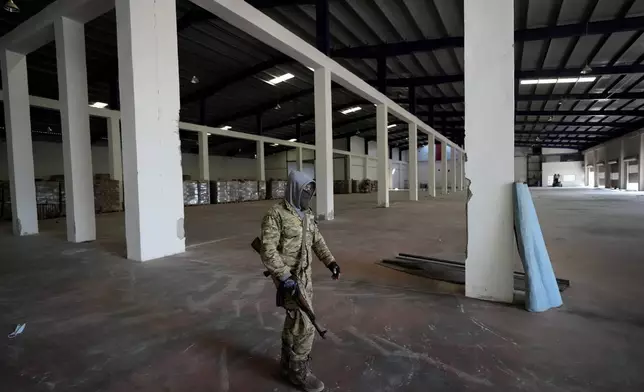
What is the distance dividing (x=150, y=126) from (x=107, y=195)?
807 centimetres

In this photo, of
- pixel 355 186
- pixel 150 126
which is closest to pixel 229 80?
pixel 150 126

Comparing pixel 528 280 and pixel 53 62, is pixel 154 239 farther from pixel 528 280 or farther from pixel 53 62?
pixel 53 62

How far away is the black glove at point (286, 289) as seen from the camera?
4.98 feet

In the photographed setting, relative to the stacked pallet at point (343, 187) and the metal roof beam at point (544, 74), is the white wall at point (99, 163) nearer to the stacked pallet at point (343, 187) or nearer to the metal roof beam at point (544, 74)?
the stacked pallet at point (343, 187)

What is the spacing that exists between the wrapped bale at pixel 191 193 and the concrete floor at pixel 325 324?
9.69 m

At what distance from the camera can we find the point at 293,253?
1.72 m

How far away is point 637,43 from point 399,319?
1268 centimetres

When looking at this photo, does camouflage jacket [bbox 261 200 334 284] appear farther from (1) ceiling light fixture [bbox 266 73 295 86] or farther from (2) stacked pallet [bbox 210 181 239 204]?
(2) stacked pallet [bbox 210 181 239 204]

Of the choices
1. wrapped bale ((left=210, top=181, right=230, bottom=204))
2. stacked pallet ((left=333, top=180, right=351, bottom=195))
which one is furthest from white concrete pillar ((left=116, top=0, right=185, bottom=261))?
stacked pallet ((left=333, top=180, right=351, bottom=195))

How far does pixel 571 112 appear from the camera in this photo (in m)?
19.0

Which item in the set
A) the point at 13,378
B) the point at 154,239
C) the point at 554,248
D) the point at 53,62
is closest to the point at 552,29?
the point at 554,248

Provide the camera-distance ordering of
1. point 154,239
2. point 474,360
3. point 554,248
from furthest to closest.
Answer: point 554,248 → point 154,239 → point 474,360

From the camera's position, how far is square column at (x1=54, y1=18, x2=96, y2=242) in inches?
205

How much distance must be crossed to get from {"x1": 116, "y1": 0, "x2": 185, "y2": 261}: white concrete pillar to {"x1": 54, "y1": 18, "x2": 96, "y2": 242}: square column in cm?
166
